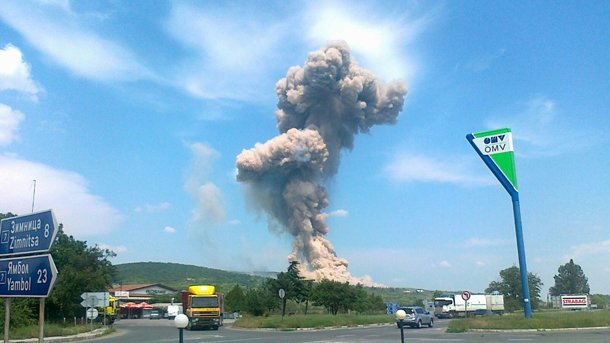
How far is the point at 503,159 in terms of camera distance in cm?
3438

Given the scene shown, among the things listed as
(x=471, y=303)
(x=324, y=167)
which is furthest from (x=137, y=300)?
(x=471, y=303)

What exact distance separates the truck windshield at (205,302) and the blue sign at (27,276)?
30.8 meters

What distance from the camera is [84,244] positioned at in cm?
6756

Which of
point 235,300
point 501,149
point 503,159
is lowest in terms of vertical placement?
point 235,300

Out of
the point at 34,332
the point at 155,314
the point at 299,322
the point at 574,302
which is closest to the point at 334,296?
the point at 299,322

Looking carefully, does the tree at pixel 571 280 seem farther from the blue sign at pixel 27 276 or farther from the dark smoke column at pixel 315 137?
the blue sign at pixel 27 276

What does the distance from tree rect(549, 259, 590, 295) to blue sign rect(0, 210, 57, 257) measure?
423ft

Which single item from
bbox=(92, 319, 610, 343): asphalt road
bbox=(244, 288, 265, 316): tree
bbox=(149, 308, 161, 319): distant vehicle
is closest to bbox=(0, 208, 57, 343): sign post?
bbox=(92, 319, 610, 343): asphalt road

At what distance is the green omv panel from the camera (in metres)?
34.2

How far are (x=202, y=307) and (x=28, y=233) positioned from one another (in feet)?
105

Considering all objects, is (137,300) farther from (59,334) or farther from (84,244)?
(59,334)

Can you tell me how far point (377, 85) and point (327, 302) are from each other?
3745 centimetres

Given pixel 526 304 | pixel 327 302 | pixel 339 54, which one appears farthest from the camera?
pixel 339 54

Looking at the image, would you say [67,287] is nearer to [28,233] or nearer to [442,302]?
[28,233]
